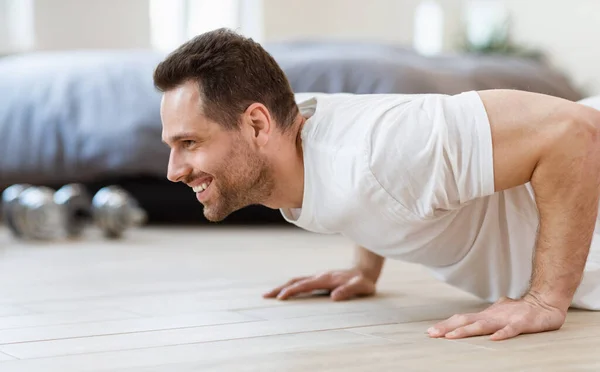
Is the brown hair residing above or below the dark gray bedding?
above

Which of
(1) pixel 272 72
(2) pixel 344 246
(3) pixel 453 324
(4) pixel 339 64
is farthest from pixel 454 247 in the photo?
(4) pixel 339 64

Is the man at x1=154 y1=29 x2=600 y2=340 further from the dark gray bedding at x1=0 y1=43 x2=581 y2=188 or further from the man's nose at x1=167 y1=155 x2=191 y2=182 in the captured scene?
the dark gray bedding at x1=0 y1=43 x2=581 y2=188

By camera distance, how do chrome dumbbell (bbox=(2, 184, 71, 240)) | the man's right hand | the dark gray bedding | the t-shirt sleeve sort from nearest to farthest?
the t-shirt sleeve, the man's right hand, chrome dumbbell (bbox=(2, 184, 71, 240)), the dark gray bedding

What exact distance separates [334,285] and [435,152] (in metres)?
0.58

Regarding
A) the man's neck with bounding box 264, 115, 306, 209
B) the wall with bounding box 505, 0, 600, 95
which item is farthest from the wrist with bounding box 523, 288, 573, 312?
the wall with bounding box 505, 0, 600, 95

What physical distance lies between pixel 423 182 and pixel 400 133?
9 centimetres

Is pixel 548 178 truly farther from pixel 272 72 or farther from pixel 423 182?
pixel 272 72

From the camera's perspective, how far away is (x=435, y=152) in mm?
1437

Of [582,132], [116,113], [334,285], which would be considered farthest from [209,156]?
[116,113]

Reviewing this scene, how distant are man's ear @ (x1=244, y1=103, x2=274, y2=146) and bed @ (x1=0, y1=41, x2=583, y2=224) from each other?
1.70 metres

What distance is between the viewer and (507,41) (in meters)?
6.20

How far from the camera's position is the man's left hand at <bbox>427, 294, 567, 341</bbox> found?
4.74 ft

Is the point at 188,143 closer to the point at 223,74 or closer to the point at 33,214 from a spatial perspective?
the point at 223,74

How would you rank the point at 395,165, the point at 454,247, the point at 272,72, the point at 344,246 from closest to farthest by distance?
the point at 395,165, the point at 272,72, the point at 454,247, the point at 344,246
